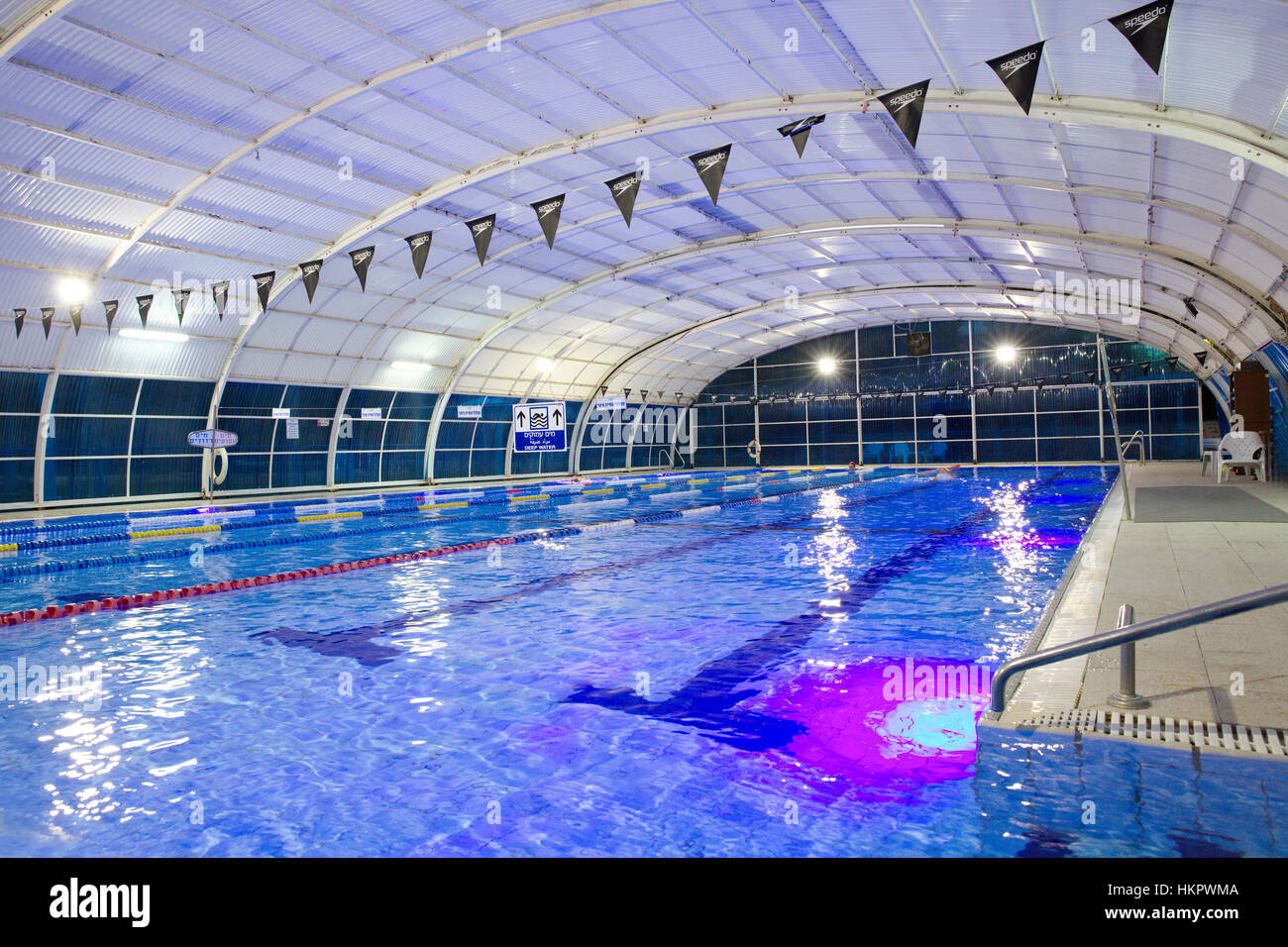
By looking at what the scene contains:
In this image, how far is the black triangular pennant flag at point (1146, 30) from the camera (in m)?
7.86

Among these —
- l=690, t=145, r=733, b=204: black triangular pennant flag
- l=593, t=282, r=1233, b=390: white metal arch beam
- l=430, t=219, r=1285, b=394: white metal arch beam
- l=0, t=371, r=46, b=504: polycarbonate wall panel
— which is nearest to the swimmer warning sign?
l=430, t=219, r=1285, b=394: white metal arch beam

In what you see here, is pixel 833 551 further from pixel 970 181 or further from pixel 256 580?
pixel 970 181

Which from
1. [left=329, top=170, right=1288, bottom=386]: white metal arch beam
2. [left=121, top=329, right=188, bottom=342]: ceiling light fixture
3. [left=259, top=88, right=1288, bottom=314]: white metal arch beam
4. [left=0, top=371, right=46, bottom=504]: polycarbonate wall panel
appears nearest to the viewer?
[left=259, top=88, right=1288, bottom=314]: white metal arch beam

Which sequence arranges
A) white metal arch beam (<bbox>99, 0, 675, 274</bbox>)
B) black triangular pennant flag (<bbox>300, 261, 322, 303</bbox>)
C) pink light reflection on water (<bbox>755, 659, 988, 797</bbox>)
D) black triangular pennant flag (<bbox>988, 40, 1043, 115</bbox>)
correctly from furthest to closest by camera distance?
black triangular pennant flag (<bbox>300, 261, 322, 303</bbox>)
white metal arch beam (<bbox>99, 0, 675, 274</bbox>)
black triangular pennant flag (<bbox>988, 40, 1043, 115</bbox>)
pink light reflection on water (<bbox>755, 659, 988, 797</bbox>)

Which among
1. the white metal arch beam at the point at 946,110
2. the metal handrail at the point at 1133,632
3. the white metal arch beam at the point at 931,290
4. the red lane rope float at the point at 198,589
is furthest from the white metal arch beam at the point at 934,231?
the metal handrail at the point at 1133,632

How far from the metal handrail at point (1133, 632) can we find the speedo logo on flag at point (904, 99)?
336 inches

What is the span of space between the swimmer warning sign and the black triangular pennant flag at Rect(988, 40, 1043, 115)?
792 inches

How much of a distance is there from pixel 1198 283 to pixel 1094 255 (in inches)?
120

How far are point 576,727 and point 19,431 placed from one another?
21109 millimetres

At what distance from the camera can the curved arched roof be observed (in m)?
11.3

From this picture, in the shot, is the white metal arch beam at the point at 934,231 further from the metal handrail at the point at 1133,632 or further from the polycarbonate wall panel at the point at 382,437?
the metal handrail at the point at 1133,632

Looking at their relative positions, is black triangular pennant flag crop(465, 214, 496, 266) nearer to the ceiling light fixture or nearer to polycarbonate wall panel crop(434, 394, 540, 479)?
the ceiling light fixture

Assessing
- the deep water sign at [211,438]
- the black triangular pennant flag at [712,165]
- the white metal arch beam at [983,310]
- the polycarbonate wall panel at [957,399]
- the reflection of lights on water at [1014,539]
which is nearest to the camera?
the reflection of lights on water at [1014,539]

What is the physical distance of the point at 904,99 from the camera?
10750 millimetres
